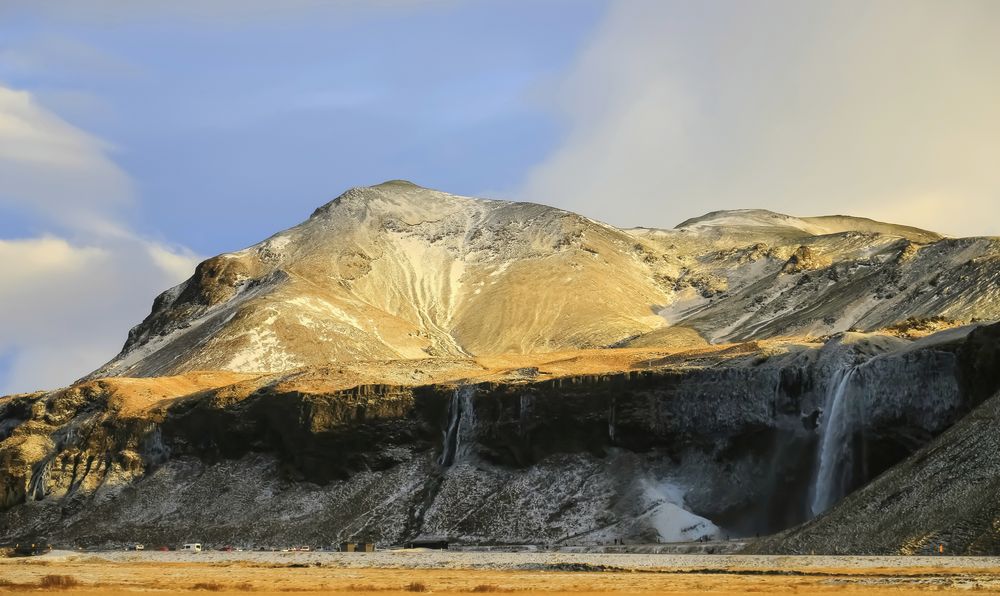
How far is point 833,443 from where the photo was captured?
90812mm

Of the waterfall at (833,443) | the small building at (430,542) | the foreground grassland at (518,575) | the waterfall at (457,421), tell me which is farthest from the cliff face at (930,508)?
the waterfall at (457,421)

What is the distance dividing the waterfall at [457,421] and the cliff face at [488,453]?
0.43 feet

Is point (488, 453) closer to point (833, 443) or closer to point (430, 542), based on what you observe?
point (430, 542)

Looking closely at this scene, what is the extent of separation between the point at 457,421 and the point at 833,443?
34.7m

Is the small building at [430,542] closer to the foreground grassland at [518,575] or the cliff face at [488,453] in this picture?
the cliff face at [488,453]

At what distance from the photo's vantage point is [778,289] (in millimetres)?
192000

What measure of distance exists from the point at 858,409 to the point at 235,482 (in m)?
53.2

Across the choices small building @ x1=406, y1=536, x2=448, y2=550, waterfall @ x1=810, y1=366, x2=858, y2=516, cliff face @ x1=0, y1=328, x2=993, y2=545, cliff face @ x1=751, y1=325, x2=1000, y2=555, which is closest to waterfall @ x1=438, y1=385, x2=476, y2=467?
cliff face @ x1=0, y1=328, x2=993, y2=545

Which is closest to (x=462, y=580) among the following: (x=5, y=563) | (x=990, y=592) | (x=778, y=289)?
(x=990, y=592)

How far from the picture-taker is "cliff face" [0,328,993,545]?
304ft

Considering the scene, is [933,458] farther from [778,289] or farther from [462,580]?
[778,289]

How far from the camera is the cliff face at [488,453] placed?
92.6m

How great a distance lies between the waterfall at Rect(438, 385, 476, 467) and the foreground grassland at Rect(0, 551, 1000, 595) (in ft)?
105

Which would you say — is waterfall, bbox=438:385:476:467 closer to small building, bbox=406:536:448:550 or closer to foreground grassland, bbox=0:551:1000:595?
small building, bbox=406:536:448:550
